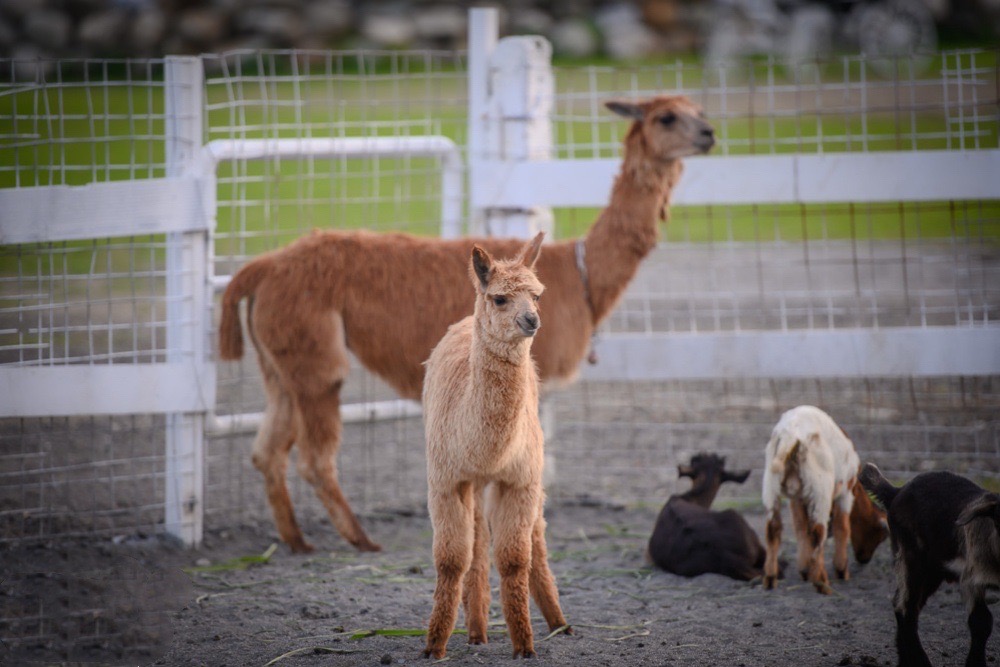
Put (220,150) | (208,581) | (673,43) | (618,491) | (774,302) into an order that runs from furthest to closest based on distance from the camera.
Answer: (673,43), (774,302), (618,491), (220,150), (208,581)

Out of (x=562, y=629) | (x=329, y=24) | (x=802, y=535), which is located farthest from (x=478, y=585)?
(x=329, y=24)

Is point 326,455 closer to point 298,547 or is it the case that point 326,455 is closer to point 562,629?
point 298,547

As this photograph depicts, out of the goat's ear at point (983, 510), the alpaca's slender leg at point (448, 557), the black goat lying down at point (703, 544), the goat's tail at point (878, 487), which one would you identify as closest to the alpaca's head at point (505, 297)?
the alpaca's slender leg at point (448, 557)

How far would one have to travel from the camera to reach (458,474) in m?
4.12

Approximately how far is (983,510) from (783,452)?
133 centimetres

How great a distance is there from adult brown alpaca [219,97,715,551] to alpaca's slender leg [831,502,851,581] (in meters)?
1.61

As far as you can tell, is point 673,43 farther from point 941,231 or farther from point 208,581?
point 208,581

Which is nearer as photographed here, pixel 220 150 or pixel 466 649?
pixel 466 649

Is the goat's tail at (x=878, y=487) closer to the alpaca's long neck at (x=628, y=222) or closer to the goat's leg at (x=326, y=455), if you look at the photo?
the alpaca's long neck at (x=628, y=222)

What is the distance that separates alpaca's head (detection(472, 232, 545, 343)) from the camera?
3869mm

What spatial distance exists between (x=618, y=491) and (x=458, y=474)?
305 centimetres

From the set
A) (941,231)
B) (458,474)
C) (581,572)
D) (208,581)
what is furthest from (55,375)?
(941,231)

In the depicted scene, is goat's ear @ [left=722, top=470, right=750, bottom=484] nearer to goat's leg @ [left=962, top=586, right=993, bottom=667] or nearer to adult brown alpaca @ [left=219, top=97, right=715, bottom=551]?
adult brown alpaca @ [left=219, top=97, right=715, bottom=551]

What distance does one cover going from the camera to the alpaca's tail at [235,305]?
19.1ft
